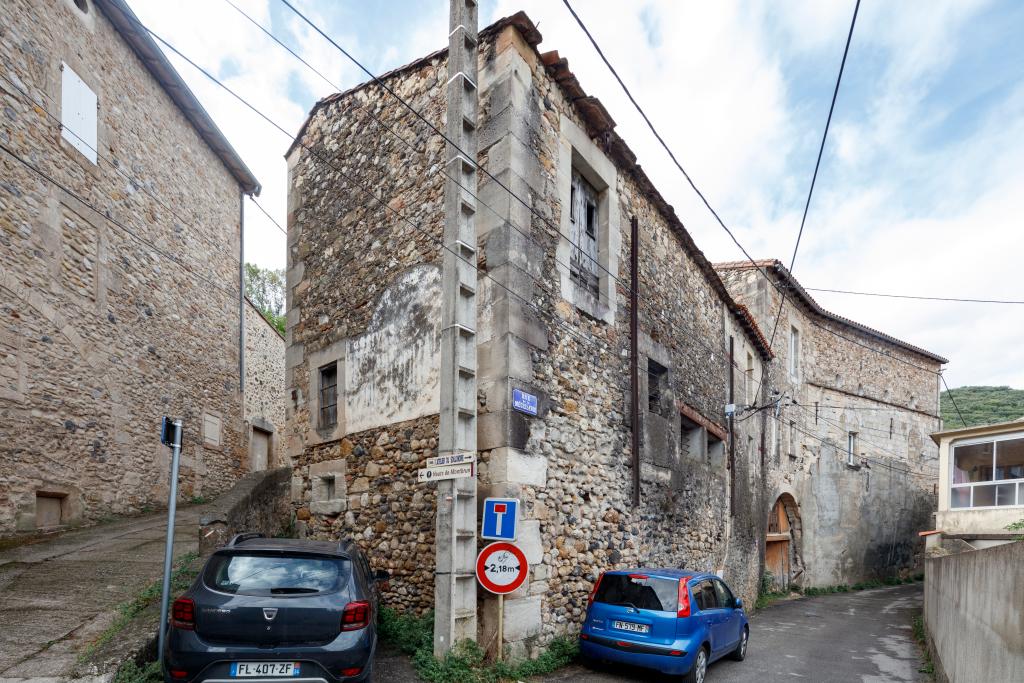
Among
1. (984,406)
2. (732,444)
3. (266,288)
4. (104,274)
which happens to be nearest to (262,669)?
(104,274)

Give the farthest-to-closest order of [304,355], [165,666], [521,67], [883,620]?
[883,620], [304,355], [521,67], [165,666]

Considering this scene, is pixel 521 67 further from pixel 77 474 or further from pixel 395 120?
pixel 77 474

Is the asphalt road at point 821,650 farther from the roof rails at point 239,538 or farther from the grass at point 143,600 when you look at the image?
→ the grass at point 143,600

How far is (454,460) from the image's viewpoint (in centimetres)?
629

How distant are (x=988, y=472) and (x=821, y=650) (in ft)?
33.2

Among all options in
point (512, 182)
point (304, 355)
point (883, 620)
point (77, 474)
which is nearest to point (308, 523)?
point (304, 355)

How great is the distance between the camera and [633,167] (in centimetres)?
1022

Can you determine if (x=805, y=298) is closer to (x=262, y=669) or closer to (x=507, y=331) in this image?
(x=507, y=331)

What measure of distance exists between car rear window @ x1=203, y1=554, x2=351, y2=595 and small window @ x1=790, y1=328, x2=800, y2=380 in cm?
1865

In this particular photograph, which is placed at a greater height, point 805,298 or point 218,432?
point 805,298

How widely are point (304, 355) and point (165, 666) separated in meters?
5.57

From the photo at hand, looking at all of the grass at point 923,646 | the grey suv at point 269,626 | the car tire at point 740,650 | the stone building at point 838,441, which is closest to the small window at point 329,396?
the grey suv at point 269,626

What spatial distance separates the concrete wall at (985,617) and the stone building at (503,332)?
3.72m

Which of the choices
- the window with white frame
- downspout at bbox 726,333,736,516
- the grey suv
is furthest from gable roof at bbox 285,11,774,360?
the window with white frame
